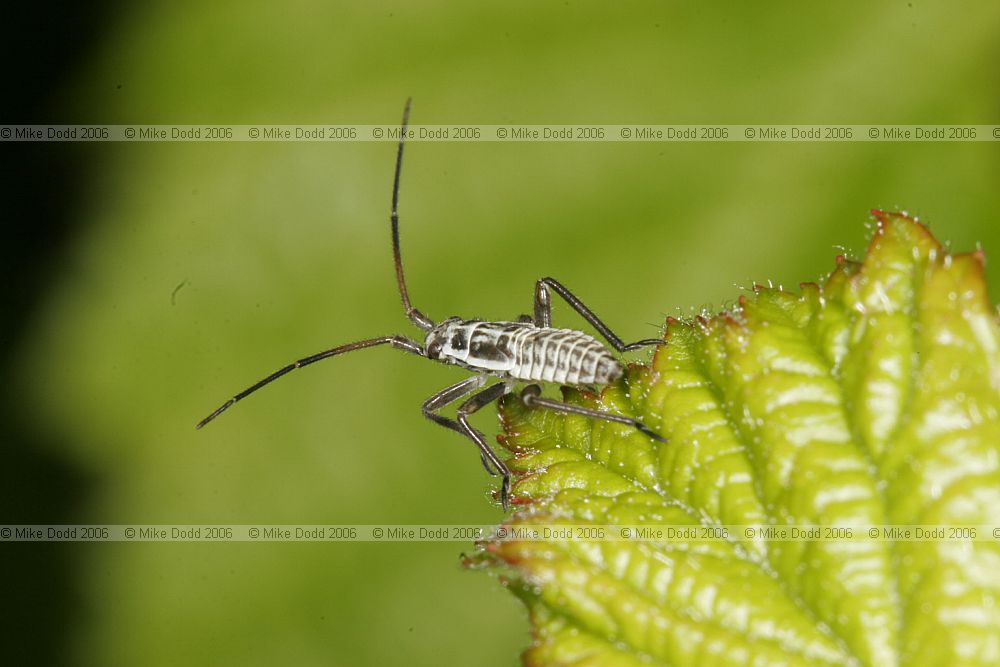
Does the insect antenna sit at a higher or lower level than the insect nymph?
higher

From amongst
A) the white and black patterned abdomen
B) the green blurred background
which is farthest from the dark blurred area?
the white and black patterned abdomen

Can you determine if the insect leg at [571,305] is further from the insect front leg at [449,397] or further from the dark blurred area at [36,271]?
the dark blurred area at [36,271]

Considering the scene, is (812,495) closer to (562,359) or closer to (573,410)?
(573,410)

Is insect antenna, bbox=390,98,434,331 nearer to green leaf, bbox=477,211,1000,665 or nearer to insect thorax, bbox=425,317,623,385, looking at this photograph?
insect thorax, bbox=425,317,623,385

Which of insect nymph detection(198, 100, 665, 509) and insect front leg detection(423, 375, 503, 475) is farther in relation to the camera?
insect front leg detection(423, 375, 503, 475)

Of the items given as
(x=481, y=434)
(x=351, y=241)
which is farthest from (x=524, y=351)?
(x=351, y=241)

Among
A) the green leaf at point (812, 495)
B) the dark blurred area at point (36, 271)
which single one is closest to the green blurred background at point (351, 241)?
the dark blurred area at point (36, 271)

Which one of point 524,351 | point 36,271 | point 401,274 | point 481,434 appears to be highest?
point 401,274

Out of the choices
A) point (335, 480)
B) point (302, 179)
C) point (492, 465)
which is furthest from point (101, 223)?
point (492, 465)
